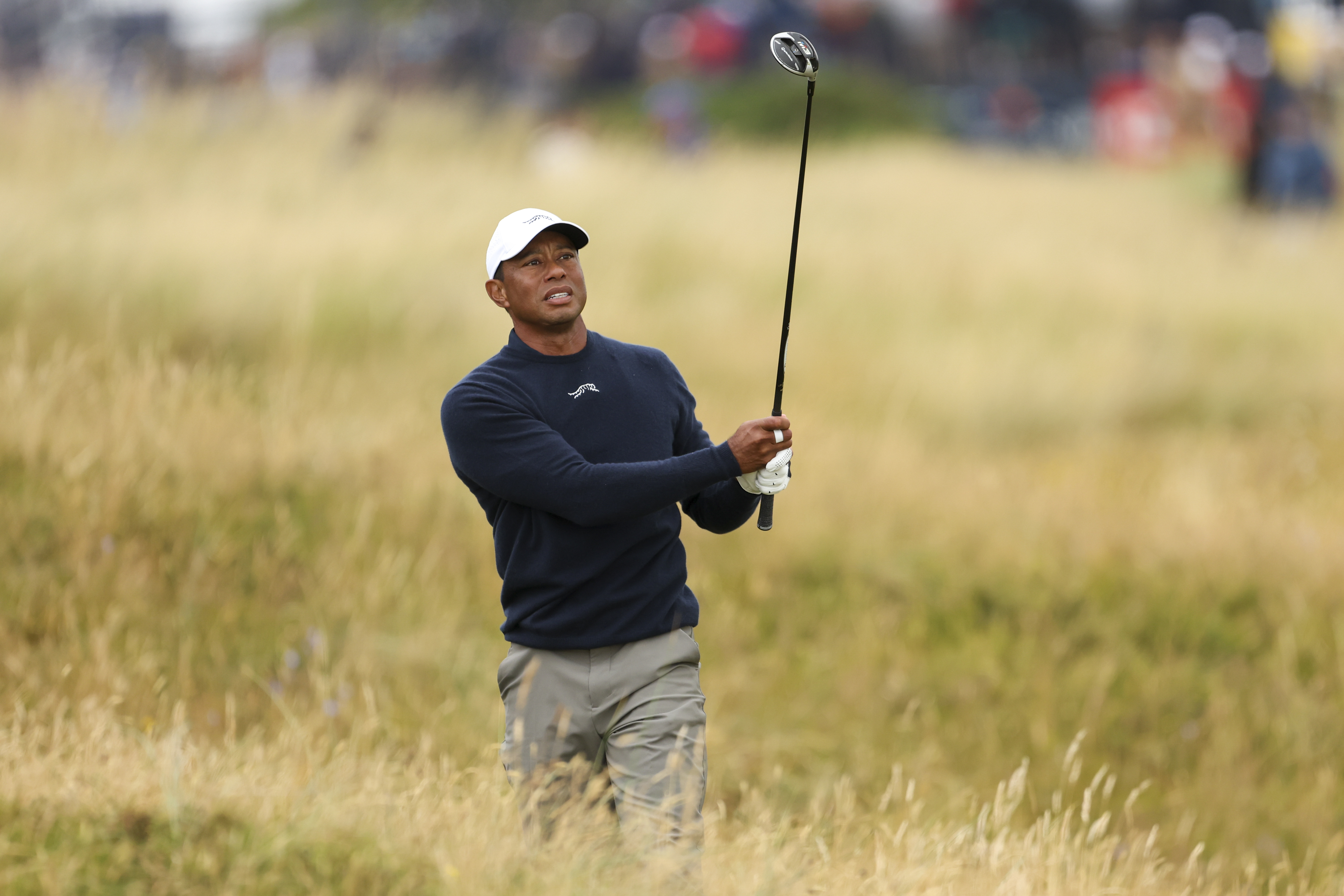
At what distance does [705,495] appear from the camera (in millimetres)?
3305

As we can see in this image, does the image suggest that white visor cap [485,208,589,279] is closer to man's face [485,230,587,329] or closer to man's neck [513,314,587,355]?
man's face [485,230,587,329]

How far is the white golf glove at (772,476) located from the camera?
290 centimetres

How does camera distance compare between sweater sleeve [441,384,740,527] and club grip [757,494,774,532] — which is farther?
club grip [757,494,774,532]

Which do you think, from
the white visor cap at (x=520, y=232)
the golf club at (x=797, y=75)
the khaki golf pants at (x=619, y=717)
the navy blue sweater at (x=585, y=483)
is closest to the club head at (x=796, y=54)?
the golf club at (x=797, y=75)

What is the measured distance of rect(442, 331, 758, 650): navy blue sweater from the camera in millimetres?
2877

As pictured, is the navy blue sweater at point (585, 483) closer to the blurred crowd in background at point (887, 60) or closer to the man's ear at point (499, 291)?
the man's ear at point (499, 291)

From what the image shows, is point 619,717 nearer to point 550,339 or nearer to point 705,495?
point 705,495

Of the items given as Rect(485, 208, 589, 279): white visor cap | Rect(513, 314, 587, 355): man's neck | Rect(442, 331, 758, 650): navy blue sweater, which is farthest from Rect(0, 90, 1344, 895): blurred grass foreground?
Rect(485, 208, 589, 279): white visor cap

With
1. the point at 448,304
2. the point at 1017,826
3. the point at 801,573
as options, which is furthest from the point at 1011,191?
the point at 1017,826

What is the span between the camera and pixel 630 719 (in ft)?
10.0

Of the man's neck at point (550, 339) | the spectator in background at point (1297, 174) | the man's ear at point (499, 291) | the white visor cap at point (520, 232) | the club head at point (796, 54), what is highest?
the spectator in background at point (1297, 174)

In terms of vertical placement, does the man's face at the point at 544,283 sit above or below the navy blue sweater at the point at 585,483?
above

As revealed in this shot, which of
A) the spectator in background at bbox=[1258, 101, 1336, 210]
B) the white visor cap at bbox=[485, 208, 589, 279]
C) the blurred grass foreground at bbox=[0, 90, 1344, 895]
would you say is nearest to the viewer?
the white visor cap at bbox=[485, 208, 589, 279]

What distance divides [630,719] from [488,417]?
776 millimetres
